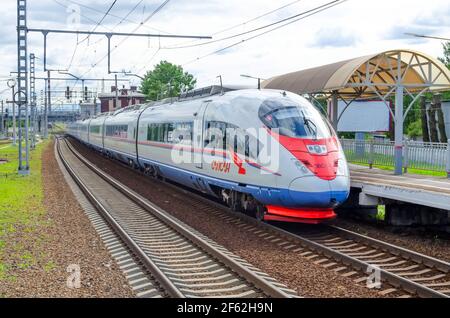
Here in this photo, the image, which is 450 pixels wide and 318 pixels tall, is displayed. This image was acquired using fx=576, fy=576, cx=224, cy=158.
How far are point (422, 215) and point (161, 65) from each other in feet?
267

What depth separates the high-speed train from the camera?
1157cm

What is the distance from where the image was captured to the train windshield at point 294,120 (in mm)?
12023

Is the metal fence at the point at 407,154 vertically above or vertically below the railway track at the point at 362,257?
above

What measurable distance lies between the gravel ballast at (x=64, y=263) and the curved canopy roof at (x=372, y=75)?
8724 mm

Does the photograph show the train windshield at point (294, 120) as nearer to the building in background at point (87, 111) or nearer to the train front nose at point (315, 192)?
the train front nose at point (315, 192)

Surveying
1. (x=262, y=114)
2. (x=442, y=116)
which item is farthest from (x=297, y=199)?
(x=442, y=116)

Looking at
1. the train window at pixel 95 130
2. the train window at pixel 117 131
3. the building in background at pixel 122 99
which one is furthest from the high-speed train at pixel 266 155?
the building in background at pixel 122 99

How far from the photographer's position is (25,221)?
13.7 meters

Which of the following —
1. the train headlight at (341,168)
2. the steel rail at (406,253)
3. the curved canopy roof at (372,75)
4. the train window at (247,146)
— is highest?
the curved canopy roof at (372,75)

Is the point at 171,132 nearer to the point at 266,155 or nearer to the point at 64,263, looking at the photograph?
the point at 266,155

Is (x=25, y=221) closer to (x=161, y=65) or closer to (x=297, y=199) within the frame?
(x=297, y=199)

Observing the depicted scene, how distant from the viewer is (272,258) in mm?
10031

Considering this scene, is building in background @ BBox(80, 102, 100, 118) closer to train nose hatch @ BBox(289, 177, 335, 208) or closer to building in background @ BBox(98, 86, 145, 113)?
building in background @ BBox(98, 86, 145, 113)

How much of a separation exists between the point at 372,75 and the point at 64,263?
38.7 feet
